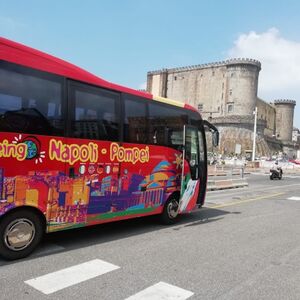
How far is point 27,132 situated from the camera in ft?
18.6

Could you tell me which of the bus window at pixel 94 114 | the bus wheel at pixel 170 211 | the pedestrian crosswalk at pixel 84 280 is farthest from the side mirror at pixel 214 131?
the pedestrian crosswalk at pixel 84 280

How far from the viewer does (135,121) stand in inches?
303

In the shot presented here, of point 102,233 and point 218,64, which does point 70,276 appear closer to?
point 102,233

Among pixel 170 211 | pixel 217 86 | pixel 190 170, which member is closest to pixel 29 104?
pixel 170 211

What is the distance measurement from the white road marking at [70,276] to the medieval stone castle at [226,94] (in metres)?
89.4

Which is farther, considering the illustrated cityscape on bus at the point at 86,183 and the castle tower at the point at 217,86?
the castle tower at the point at 217,86

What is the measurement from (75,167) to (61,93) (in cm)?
121

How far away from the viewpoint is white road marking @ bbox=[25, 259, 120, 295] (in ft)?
15.6

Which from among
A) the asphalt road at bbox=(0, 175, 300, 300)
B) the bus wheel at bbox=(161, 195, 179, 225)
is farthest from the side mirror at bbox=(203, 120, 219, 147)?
the asphalt road at bbox=(0, 175, 300, 300)

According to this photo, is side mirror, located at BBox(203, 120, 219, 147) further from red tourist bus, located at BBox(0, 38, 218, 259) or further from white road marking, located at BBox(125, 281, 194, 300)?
white road marking, located at BBox(125, 281, 194, 300)

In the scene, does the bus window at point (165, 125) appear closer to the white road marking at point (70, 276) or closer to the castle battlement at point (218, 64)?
the white road marking at point (70, 276)

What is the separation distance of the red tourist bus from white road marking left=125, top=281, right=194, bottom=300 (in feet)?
6.92

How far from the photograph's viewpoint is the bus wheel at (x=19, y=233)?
5.55m

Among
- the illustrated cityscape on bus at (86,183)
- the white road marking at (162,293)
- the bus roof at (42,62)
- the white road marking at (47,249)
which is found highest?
the bus roof at (42,62)
